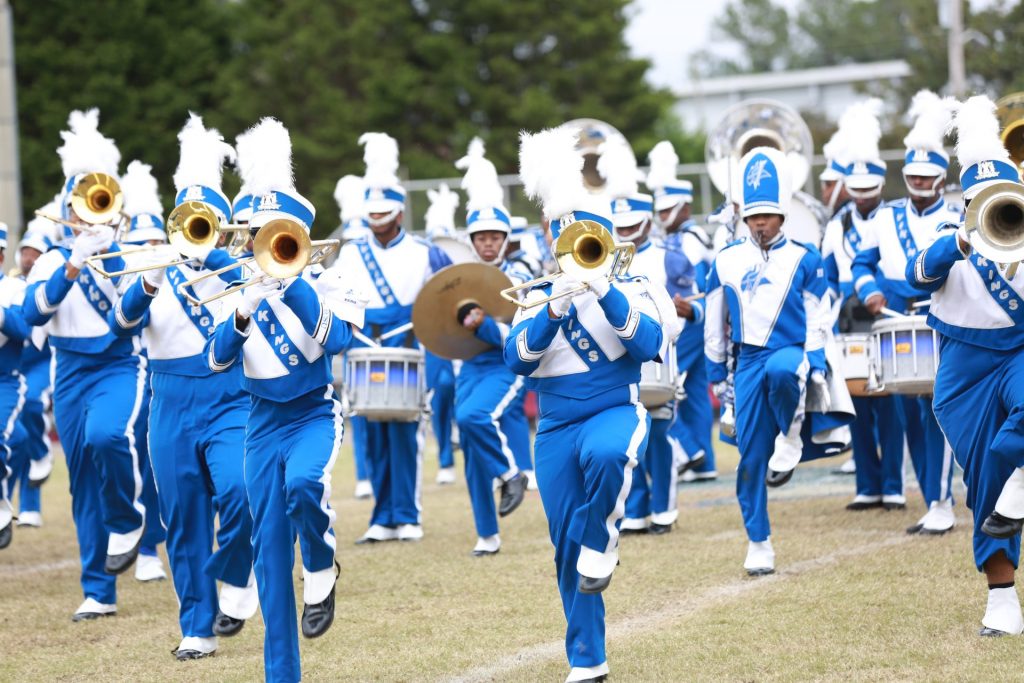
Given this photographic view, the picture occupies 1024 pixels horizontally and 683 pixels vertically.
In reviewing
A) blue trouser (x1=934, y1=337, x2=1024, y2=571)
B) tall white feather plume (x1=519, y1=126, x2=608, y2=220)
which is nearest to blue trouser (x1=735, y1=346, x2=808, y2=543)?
blue trouser (x1=934, y1=337, x2=1024, y2=571)

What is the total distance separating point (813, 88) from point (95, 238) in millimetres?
56224

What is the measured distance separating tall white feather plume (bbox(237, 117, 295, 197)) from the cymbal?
108 inches

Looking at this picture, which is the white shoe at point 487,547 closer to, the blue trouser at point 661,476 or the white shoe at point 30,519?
the blue trouser at point 661,476

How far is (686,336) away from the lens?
12.9m

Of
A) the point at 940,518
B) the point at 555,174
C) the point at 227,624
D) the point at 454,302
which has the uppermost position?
the point at 555,174

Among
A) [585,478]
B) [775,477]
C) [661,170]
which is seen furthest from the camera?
[661,170]

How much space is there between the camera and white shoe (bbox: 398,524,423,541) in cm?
1128

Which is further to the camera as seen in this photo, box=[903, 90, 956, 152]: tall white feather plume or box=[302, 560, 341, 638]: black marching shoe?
box=[903, 90, 956, 152]: tall white feather plume

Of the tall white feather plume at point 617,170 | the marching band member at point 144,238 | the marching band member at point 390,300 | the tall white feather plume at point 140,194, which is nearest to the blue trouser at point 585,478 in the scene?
the marching band member at point 144,238

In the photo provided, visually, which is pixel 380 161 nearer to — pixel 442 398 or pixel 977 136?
pixel 442 398

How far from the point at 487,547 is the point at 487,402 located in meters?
0.92

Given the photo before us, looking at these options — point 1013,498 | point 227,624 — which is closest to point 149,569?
point 227,624

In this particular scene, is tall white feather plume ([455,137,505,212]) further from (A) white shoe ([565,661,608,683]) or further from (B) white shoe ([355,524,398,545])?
(A) white shoe ([565,661,608,683])

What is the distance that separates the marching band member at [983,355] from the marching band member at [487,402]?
11.4 ft
